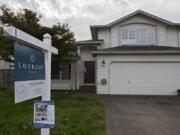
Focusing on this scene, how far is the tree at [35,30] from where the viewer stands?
44.9 feet

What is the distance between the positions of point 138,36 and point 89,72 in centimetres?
512

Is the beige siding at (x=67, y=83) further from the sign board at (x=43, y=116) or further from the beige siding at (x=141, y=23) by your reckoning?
the sign board at (x=43, y=116)

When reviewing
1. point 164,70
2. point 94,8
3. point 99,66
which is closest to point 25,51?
point 99,66

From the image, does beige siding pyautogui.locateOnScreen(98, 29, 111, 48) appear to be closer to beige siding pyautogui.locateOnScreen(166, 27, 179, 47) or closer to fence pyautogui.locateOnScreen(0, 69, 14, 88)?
beige siding pyautogui.locateOnScreen(166, 27, 179, 47)

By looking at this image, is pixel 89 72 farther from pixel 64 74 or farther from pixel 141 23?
pixel 141 23

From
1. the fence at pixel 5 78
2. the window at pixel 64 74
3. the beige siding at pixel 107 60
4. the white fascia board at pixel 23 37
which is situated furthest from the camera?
the fence at pixel 5 78

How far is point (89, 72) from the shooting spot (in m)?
18.3

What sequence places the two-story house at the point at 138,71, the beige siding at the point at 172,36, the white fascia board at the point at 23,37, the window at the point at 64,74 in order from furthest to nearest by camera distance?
the beige siding at the point at 172,36
the window at the point at 64,74
the two-story house at the point at 138,71
the white fascia board at the point at 23,37

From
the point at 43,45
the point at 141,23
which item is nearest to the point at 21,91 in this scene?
the point at 43,45

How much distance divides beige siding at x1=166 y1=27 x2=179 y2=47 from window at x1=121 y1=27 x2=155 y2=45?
4.91ft

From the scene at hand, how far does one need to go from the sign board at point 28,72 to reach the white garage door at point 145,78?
12.1m

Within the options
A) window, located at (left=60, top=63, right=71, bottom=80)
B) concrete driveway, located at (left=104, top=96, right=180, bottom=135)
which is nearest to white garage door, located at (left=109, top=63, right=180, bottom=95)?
window, located at (left=60, top=63, right=71, bottom=80)

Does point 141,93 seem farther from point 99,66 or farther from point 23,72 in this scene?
point 23,72

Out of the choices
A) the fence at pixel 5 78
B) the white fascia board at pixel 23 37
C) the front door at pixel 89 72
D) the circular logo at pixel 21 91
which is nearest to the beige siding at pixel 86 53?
the front door at pixel 89 72
